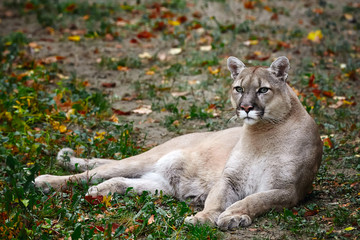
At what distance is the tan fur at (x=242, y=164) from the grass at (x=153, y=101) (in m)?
0.18

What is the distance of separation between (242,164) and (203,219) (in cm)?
79

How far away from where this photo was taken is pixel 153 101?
8039mm

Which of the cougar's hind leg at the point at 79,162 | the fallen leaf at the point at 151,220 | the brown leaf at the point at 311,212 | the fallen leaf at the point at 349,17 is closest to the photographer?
the fallen leaf at the point at 151,220

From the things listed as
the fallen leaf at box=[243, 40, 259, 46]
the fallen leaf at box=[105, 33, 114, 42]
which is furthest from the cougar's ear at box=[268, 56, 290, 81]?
the fallen leaf at box=[105, 33, 114, 42]

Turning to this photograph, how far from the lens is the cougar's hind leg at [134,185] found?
530 centimetres

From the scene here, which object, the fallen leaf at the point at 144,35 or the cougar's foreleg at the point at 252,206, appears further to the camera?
the fallen leaf at the point at 144,35

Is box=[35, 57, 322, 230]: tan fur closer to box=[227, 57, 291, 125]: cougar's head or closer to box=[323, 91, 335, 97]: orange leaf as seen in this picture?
box=[227, 57, 291, 125]: cougar's head

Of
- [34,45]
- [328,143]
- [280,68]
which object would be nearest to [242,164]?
[280,68]

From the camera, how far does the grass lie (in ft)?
14.3

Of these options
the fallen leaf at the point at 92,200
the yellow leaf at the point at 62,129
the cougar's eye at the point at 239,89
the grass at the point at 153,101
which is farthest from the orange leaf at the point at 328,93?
the fallen leaf at the point at 92,200

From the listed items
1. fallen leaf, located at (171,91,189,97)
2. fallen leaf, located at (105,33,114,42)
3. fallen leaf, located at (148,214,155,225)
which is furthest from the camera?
fallen leaf, located at (105,33,114,42)

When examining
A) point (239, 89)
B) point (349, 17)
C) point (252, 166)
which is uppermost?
point (239, 89)

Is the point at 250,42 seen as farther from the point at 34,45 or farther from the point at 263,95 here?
the point at 263,95

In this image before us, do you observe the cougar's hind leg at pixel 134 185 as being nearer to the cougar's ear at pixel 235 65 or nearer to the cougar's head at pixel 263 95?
the cougar's head at pixel 263 95
